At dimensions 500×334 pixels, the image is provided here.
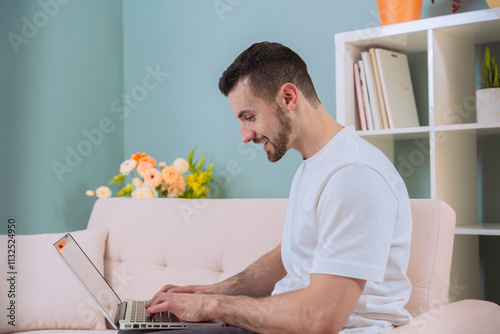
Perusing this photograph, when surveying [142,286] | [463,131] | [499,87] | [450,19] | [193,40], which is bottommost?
[142,286]

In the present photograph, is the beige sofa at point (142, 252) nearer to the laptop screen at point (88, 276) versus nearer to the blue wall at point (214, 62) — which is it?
the laptop screen at point (88, 276)

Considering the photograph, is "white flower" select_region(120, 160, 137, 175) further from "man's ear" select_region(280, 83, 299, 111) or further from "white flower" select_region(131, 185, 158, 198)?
"man's ear" select_region(280, 83, 299, 111)

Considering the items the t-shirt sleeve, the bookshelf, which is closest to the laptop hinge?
the t-shirt sleeve

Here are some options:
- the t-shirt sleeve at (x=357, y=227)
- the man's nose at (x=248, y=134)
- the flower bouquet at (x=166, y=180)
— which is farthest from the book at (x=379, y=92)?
the flower bouquet at (x=166, y=180)

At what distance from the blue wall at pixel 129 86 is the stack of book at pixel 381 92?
1.19 feet

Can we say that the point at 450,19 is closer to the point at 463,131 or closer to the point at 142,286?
the point at 463,131

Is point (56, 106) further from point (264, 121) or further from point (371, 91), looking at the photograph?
point (264, 121)

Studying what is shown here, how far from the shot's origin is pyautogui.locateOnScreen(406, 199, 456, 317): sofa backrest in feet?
4.65

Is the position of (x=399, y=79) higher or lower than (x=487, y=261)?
higher

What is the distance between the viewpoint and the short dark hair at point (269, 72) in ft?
4.46

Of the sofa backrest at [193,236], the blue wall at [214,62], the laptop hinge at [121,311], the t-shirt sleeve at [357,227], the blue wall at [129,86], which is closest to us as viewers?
the t-shirt sleeve at [357,227]

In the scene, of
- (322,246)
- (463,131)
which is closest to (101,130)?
(463,131)

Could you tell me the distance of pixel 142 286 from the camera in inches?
78.5

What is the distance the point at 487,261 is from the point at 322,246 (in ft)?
3.86
